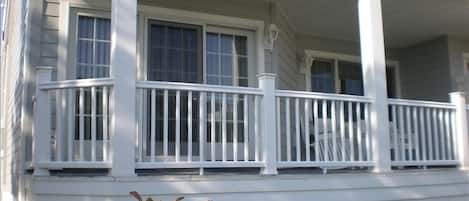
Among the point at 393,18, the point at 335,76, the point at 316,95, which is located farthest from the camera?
the point at 335,76

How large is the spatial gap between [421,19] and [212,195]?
5.19 m

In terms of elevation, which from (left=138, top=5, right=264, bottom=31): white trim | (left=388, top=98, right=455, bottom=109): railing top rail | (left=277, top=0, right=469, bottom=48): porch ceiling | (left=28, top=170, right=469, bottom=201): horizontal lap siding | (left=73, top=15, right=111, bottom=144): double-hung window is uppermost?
(left=277, top=0, right=469, bottom=48): porch ceiling

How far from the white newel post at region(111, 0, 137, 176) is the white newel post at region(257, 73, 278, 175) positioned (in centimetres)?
117

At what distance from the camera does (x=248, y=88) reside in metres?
4.21

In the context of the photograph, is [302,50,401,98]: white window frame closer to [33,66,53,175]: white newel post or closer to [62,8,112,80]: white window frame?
[62,8,112,80]: white window frame

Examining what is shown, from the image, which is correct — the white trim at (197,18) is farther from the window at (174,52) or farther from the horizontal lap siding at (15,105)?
the horizontal lap siding at (15,105)

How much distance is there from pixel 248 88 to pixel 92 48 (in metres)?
2.26

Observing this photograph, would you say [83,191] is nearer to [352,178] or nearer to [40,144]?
[40,144]

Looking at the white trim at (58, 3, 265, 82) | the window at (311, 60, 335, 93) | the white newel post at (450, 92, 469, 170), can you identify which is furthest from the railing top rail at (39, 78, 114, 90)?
the window at (311, 60, 335, 93)

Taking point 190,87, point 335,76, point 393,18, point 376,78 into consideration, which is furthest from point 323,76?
point 190,87

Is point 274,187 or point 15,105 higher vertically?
point 15,105

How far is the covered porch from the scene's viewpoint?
393 cm

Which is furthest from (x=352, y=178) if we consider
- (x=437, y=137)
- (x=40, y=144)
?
(x=40, y=144)

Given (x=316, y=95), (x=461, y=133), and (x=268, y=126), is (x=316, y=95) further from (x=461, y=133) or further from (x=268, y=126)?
(x=461, y=133)
